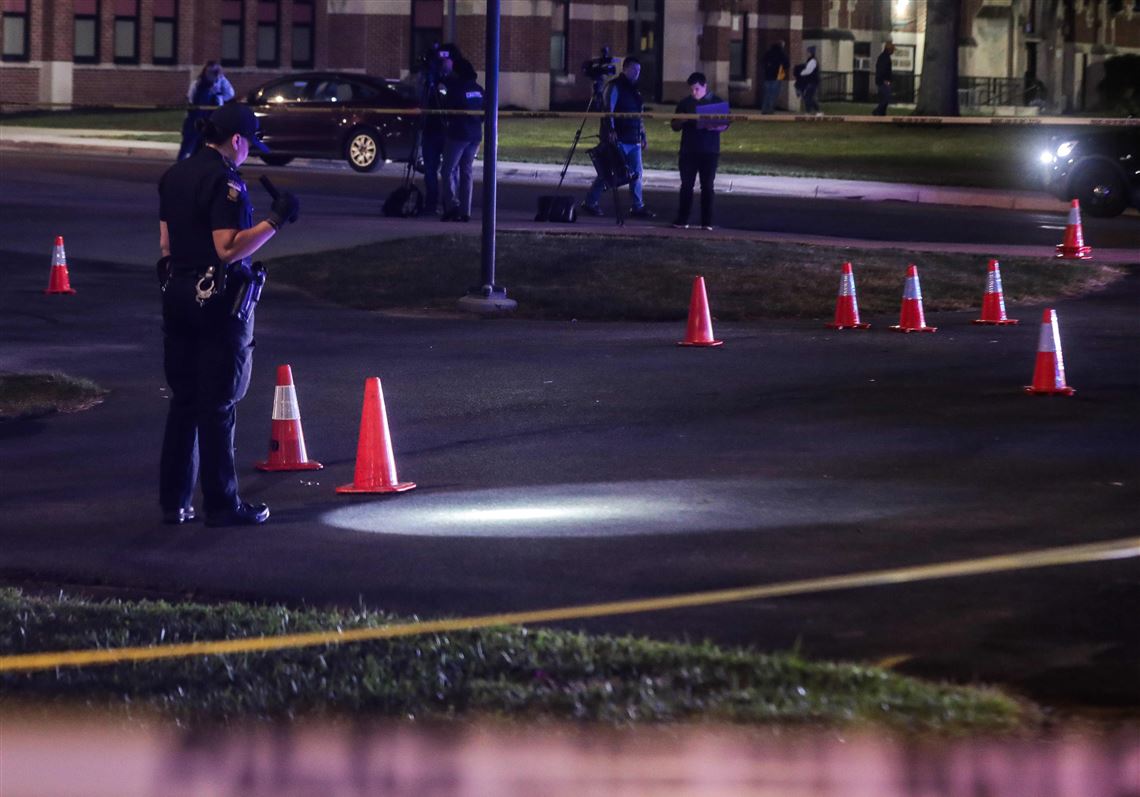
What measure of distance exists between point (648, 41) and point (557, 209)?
44.2m

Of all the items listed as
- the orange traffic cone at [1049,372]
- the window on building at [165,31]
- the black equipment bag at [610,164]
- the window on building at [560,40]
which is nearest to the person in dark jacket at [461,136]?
the black equipment bag at [610,164]

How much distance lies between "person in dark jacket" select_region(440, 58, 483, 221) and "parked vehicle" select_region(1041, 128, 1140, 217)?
952cm

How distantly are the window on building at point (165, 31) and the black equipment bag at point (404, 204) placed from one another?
117ft

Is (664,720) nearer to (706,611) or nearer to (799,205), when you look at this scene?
(706,611)

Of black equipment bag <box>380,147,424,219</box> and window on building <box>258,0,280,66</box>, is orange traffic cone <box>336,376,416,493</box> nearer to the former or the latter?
black equipment bag <box>380,147,424,219</box>

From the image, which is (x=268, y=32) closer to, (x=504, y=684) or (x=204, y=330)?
(x=204, y=330)

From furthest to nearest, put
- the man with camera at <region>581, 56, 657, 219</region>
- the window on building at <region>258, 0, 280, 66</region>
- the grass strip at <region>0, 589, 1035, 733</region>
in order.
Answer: the window on building at <region>258, 0, 280, 66</region>, the man with camera at <region>581, 56, 657, 219</region>, the grass strip at <region>0, 589, 1035, 733</region>

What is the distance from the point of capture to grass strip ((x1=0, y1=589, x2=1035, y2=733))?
5879 millimetres

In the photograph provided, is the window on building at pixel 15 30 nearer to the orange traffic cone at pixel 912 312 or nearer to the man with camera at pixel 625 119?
the man with camera at pixel 625 119

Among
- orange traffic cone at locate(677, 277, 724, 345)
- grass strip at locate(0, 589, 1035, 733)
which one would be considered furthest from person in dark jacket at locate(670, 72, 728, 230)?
grass strip at locate(0, 589, 1035, 733)

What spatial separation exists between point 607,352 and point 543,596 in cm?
722

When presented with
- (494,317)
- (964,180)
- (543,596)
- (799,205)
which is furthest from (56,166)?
(543,596)

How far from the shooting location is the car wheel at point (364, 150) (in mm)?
35188

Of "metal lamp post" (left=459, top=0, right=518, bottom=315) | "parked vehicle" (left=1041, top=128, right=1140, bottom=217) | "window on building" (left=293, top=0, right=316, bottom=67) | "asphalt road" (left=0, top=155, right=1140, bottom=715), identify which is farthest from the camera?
"window on building" (left=293, top=0, right=316, bottom=67)
